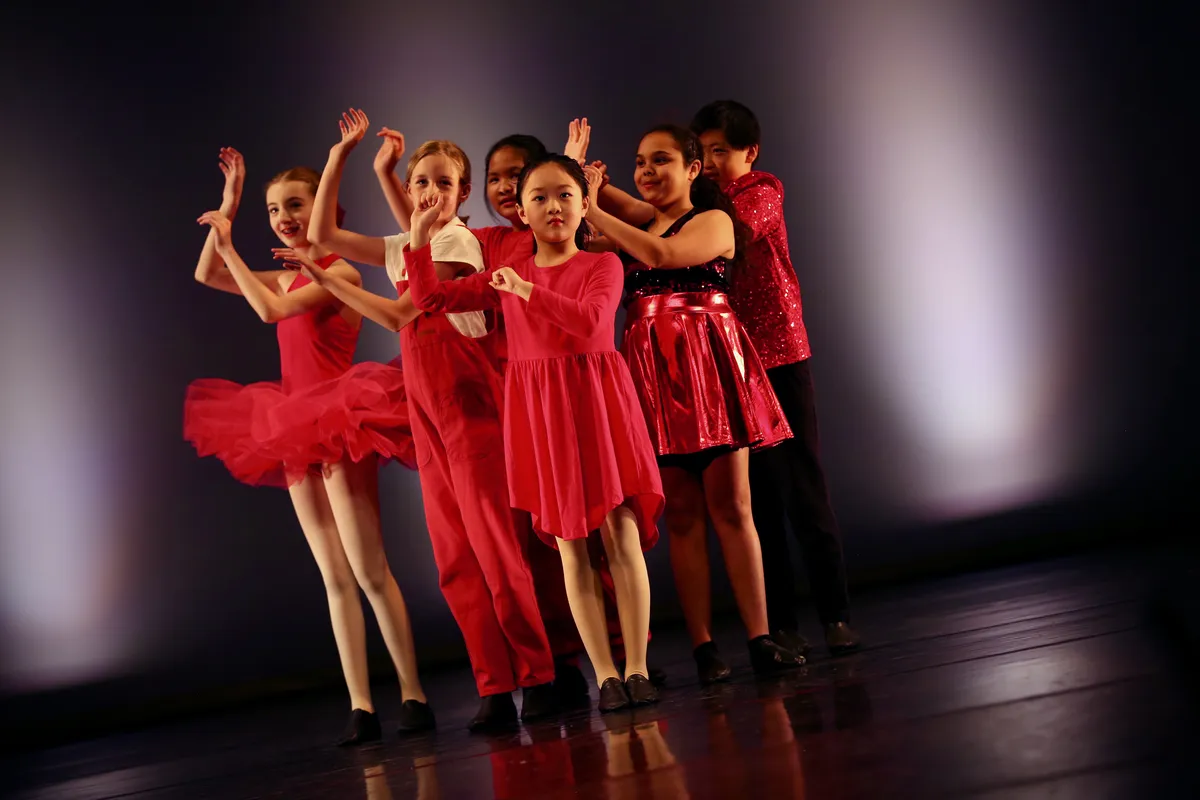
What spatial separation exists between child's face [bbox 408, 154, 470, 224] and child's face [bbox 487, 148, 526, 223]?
0.12 meters

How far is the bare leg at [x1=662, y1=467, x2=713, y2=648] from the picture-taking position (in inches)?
98.7

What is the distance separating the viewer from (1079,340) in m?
3.88

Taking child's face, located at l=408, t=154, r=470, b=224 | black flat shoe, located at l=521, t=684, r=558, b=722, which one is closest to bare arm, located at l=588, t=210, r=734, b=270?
child's face, located at l=408, t=154, r=470, b=224

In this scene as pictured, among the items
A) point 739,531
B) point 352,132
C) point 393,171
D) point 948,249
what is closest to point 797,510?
point 739,531

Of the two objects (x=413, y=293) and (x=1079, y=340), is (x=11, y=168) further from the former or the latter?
(x=1079, y=340)

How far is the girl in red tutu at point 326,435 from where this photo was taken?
8.26 ft

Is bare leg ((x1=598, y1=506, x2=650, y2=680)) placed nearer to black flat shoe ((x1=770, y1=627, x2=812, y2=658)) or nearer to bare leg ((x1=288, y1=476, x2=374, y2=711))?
black flat shoe ((x1=770, y1=627, x2=812, y2=658))

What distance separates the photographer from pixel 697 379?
242cm

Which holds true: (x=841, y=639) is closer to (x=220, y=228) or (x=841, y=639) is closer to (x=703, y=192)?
(x=703, y=192)

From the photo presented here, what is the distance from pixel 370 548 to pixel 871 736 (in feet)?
4.33

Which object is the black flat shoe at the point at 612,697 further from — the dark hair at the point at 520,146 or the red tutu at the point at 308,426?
the dark hair at the point at 520,146

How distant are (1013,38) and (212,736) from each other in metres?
3.37

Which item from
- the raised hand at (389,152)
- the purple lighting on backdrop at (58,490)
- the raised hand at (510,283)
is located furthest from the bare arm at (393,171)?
the purple lighting on backdrop at (58,490)

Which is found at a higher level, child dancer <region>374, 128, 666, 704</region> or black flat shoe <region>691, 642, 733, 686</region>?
child dancer <region>374, 128, 666, 704</region>
